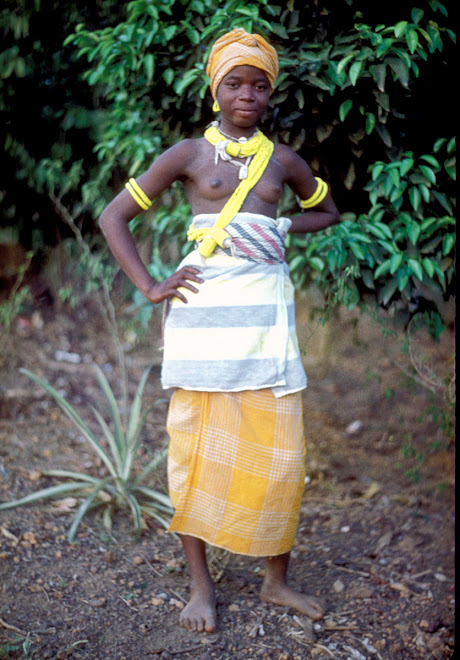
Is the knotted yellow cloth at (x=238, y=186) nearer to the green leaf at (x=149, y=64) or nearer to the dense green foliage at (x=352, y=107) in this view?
the dense green foliage at (x=352, y=107)

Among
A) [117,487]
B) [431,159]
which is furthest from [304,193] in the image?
[117,487]

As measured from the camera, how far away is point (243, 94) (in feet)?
6.64

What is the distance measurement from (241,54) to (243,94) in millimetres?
116

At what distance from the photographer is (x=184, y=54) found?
274cm

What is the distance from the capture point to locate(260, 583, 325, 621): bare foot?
232 centimetres

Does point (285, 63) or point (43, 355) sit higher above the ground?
point (285, 63)

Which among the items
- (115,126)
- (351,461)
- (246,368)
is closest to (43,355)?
(115,126)

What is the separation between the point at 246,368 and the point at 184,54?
1439 mm

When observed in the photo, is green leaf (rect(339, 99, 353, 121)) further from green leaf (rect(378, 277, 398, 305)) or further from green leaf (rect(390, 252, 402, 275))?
green leaf (rect(378, 277, 398, 305))

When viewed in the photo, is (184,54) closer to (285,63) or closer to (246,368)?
(285,63)

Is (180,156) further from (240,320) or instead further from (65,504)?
(65,504)

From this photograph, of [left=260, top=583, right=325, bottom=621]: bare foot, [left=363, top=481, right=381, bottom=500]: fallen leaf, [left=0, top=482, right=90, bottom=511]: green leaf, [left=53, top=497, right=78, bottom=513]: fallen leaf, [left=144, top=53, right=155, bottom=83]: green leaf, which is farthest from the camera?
[left=363, top=481, right=381, bottom=500]: fallen leaf

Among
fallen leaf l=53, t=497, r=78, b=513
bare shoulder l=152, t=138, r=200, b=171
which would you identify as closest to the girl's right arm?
bare shoulder l=152, t=138, r=200, b=171

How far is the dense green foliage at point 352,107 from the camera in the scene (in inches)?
96.7
